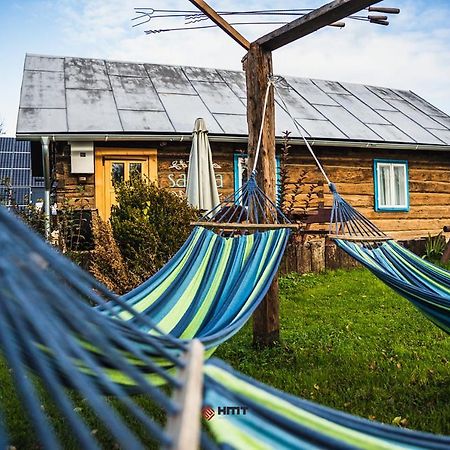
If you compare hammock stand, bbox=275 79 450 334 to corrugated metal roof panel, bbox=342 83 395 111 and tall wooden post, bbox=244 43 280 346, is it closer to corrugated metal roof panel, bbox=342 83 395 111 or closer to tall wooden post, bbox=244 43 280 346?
tall wooden post, bbox=244 43 280 346

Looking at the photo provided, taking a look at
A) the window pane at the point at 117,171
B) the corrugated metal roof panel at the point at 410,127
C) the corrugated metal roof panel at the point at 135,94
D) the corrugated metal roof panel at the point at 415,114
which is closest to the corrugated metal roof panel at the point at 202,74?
the corrugated metal roof panel at the point at 135,94

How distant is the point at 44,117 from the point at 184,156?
2.04m

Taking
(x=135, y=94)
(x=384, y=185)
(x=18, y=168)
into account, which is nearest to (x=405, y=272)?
(x=135, y=94)

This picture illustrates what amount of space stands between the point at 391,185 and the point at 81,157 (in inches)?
208

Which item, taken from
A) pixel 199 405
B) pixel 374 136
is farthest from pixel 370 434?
pixel 374 136

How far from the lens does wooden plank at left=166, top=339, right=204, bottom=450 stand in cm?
70

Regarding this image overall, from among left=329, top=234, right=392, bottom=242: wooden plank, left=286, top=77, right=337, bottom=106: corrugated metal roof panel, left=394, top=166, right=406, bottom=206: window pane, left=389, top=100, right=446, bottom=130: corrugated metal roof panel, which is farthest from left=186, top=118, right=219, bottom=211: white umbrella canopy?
left=389, top=100, right=446, bottom=130: corrugated metal roof panel

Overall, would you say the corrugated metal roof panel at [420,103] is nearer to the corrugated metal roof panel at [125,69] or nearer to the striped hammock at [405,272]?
the corrugated metal roof panel at [125,69]

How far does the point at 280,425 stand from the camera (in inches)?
35.5

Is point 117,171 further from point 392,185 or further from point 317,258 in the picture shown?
point 392,185

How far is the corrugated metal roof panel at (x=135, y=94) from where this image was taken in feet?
28.3

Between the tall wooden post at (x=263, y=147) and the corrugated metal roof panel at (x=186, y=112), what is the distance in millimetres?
4345

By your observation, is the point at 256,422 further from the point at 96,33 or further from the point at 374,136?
the point at 96,33

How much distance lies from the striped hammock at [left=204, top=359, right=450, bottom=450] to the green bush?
438 centimetres
